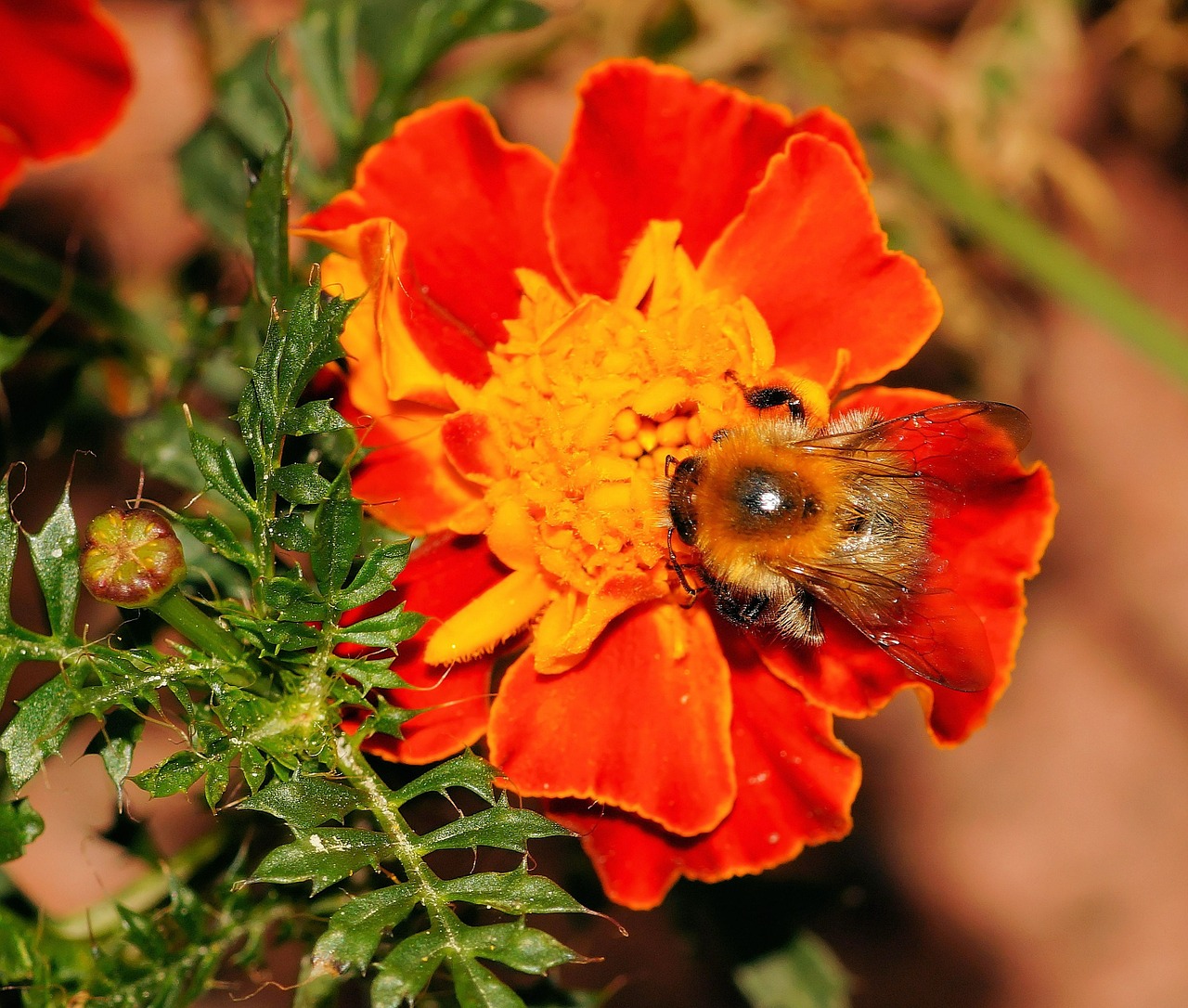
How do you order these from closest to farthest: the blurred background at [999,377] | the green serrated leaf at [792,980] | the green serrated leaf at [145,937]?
1. the green serrated leaf at [145,937]
2. the green serrated leaf at [792,980]
3. the blurred background at [999,377]

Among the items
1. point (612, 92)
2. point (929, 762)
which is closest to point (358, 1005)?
point (929, 762)

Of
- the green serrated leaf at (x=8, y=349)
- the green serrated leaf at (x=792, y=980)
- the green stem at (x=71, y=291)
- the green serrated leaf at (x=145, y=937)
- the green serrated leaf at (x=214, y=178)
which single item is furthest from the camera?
the green serrated leaf at (x=214, y=178)

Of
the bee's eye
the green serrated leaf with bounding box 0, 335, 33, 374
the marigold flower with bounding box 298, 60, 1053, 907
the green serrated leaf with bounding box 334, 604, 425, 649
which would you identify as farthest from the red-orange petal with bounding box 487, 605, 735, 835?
the green serrated leaf with bounding box 0, 335, 33, 374

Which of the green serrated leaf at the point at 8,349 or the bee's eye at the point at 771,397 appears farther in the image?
the green serrated leaf at the point at 8,349

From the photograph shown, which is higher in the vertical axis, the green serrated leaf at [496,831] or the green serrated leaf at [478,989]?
the green serrated leaf at [496,831]

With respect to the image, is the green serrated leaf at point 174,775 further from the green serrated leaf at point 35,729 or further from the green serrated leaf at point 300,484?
the green serrated leaf at point 300,484

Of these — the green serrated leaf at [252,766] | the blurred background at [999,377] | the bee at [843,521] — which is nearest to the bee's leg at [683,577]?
the bee at [843,521]

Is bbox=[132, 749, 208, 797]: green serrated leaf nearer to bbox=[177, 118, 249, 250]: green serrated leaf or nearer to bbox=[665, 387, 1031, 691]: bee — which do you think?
bbox=[665, 387, 1031, 691]: bee

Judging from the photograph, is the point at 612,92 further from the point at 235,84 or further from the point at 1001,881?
the point at 1001,881
